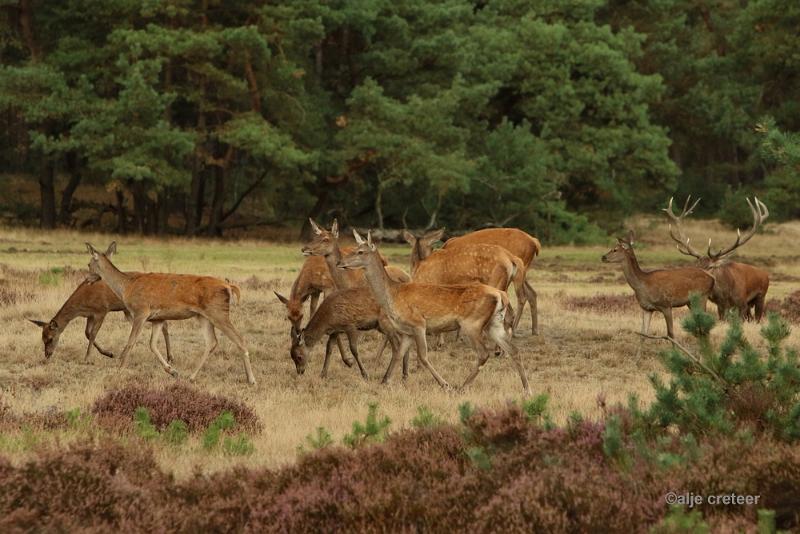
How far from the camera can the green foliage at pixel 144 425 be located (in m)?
8.84

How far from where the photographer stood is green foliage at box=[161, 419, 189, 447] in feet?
29.2

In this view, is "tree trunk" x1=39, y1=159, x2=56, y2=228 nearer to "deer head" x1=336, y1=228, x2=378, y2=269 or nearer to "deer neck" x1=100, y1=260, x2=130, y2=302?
"deer neck" x1=100, y1=260, x2=130, y2=302

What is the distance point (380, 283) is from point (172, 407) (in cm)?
285

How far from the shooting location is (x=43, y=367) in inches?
491

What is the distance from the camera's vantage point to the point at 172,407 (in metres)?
9.87

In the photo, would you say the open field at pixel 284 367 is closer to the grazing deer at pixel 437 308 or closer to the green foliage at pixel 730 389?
the grazing deer at pixel 437 308

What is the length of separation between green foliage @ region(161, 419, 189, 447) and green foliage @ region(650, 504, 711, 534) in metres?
4.26

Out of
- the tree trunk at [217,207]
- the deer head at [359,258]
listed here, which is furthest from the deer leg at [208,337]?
the tree trunk at [217,207]

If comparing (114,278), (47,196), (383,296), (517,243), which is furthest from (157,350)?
(47,196)

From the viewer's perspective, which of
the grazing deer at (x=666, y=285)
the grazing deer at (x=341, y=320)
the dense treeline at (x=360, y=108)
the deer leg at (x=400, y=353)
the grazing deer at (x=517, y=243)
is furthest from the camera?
the dense treeline at (x=360, y=108)

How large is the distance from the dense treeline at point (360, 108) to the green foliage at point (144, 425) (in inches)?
896

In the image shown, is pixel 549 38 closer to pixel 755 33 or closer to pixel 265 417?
pixel 755 33

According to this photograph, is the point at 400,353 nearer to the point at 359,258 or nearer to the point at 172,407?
the point at 359,258

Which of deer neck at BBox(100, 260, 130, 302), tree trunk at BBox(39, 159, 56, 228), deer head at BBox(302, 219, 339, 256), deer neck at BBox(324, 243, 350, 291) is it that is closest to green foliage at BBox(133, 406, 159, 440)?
deer neck at BBox(100, 260, 130, 302)
